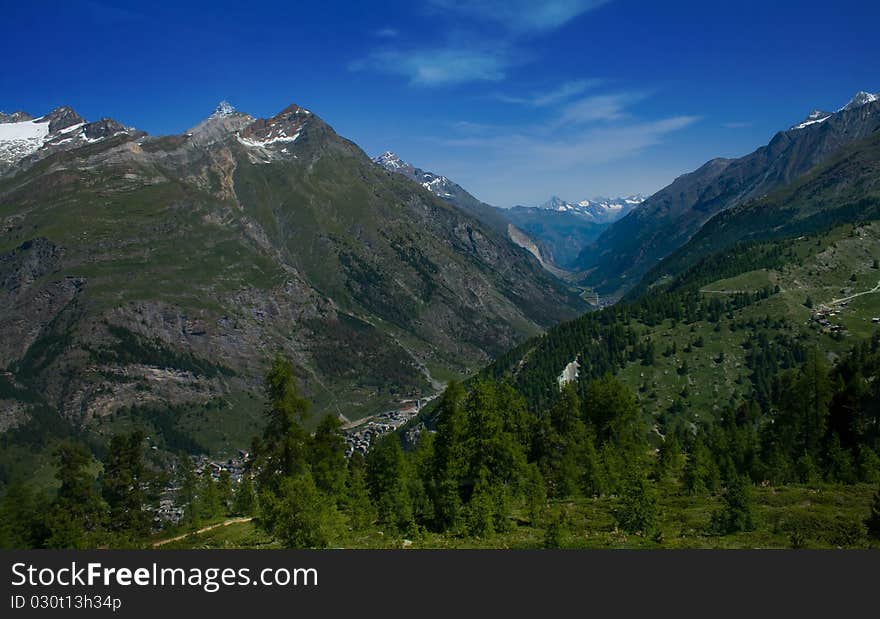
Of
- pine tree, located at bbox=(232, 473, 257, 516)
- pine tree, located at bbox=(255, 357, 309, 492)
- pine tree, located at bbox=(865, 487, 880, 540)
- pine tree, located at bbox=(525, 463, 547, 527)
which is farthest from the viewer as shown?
pine tree, located at bbox=(232, 473, 257, 516)

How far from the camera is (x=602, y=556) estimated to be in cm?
2473

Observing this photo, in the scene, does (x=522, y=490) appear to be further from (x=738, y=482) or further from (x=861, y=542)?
(x=861, y=542)

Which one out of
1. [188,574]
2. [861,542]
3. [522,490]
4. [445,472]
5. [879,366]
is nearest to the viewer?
[188,574]

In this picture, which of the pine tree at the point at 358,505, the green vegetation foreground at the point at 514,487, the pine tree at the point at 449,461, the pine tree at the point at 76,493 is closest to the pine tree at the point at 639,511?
the green vegetation foreground at the point at 514,487

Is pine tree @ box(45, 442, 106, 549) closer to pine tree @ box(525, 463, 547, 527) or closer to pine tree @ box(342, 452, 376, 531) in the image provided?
pine tree @ box(342, 452, 376, 531)

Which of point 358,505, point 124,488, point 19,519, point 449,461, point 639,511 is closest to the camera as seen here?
point 639,511

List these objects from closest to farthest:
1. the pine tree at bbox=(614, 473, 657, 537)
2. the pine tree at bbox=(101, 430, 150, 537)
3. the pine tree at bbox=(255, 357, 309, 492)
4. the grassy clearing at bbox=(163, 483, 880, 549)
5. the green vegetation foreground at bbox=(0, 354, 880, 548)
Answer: the grassy clearing at bbox=(163, 483, 880, 549)
the green vegetation foreground at bbox=(0, 354, 880, 548)
the pine tree at bbox=(614, 473, 657, 537)
the pine tree at bbox=(255, 357, 309, 492)
the pine tree at bbox=(101, 430, 150, 537)

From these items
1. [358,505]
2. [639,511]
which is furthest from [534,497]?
[358,505]

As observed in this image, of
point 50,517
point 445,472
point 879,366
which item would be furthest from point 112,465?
point 879,366

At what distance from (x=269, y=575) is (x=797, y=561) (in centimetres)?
2100

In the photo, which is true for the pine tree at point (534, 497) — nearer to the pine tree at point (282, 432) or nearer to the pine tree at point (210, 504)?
the pine tree at point (282, 432)

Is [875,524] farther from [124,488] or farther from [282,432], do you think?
[124,488]

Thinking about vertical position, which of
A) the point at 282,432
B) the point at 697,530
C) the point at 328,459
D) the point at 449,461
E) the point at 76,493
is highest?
the point at 282,432

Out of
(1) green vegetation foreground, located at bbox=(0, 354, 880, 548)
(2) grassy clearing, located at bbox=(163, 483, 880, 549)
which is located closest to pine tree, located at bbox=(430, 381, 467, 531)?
(1) green vegetation foreground, located at bbox=(0, 354, 880, 548)
